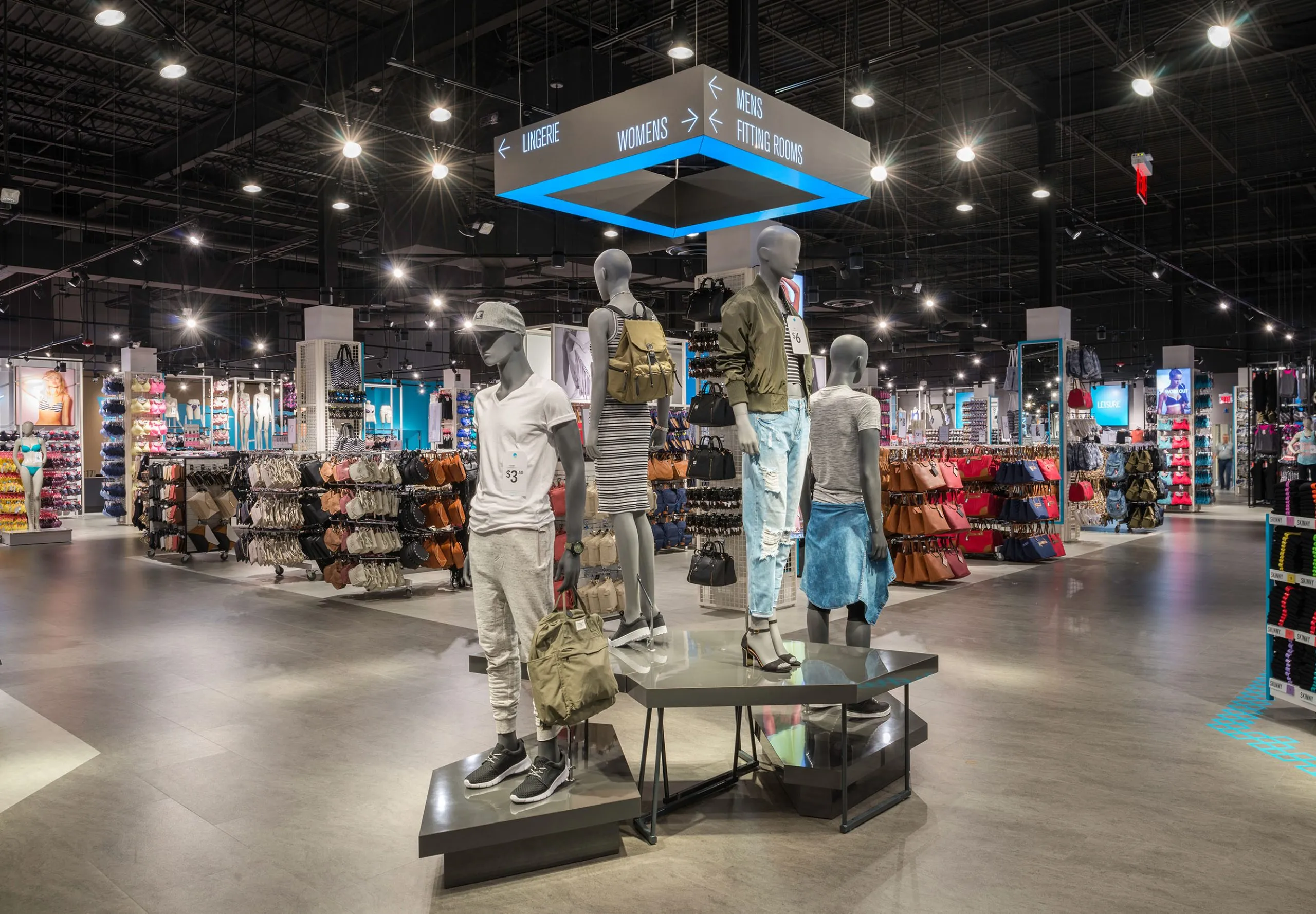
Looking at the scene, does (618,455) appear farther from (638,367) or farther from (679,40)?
(679,40)

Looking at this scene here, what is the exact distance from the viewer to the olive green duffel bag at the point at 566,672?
2.74 metres

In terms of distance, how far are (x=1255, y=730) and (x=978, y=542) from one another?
6587 millimetres

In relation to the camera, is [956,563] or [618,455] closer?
[618,455]

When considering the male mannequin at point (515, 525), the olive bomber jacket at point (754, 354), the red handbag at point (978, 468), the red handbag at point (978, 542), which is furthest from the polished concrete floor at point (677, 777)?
the red handbag at point (978, 542)

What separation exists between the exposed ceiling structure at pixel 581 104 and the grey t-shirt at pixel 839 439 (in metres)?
3.91

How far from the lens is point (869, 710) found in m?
3.85

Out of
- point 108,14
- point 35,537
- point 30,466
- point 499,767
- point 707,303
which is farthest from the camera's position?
point 35,537

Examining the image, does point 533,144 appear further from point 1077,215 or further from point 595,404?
point 1077,215

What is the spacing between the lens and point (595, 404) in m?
3.97

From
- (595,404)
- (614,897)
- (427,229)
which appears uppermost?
(427,229)

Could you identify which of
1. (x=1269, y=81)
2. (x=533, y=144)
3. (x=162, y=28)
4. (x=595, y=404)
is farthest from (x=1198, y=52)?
(x=162, y=28)

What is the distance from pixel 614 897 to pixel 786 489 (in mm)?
1583

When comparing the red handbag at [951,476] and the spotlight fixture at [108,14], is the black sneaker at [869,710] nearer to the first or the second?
the red handbag at [951,476]

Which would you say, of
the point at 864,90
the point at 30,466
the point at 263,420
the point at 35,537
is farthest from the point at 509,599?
the point at 263,420
